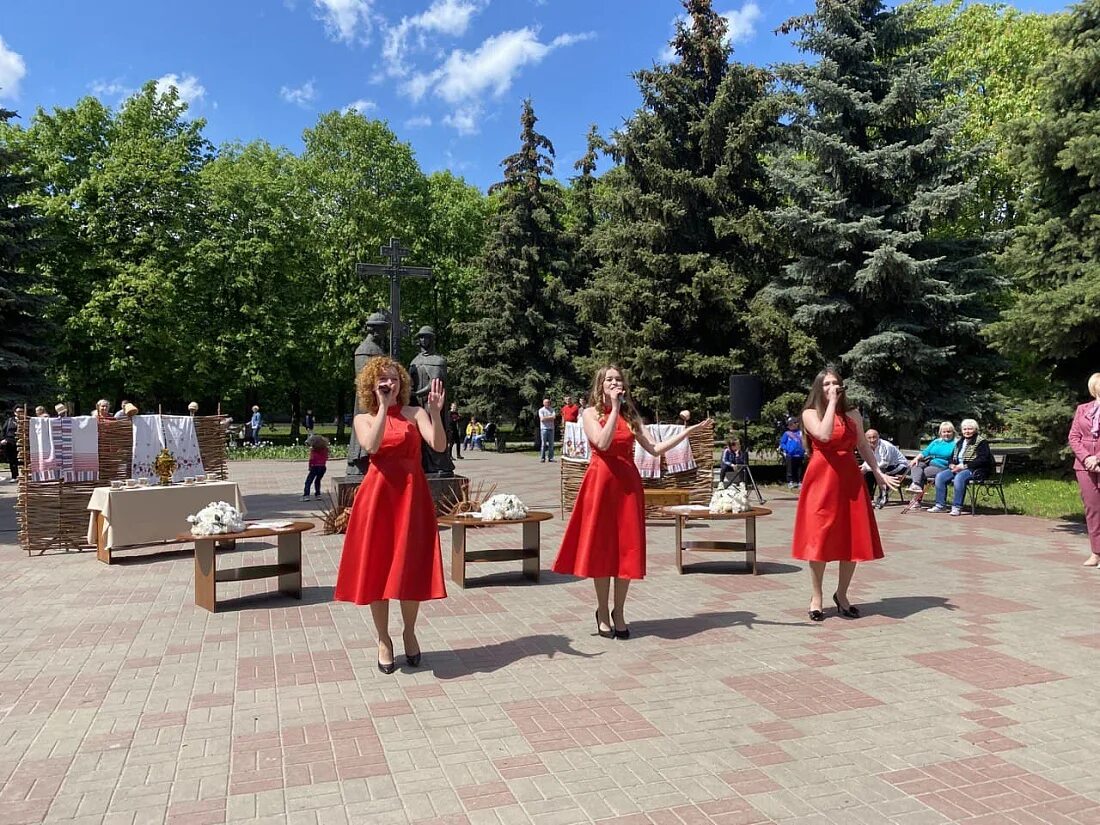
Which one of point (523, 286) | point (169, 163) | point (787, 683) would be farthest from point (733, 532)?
point (169, 163)

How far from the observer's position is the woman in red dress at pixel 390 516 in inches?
203

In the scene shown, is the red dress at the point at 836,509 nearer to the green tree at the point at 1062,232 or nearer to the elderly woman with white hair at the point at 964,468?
the green tree at the point at 1062,232

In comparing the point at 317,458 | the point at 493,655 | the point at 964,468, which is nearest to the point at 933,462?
the point at 964,468

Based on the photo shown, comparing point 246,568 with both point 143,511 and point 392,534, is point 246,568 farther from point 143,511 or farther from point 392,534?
point 143,511

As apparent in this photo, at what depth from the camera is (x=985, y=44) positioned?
27703 mm

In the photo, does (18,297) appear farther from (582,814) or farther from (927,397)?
(927,397)

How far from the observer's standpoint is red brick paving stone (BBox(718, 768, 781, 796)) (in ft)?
12.0

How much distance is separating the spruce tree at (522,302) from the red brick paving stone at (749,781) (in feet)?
90.2

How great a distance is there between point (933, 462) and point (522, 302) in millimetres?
20423

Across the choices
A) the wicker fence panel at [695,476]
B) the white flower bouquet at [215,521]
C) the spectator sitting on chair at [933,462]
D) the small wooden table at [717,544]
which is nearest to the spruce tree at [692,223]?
the spectator sitting on chair at [933,462]

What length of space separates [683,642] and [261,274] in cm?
3314

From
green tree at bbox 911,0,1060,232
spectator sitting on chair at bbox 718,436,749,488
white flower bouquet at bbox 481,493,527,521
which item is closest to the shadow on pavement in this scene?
white flower bouquet at bbox 481,493,527,521

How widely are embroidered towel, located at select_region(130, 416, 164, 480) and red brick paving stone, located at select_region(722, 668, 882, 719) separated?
8.59m

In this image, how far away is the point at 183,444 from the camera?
1119 centimetres
